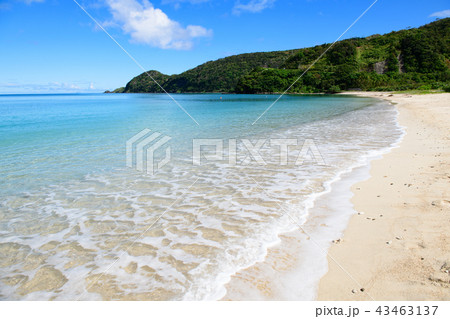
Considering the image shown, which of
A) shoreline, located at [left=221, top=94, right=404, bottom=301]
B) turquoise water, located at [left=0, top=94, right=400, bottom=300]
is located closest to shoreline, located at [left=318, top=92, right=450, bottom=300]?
shoreline, located at [left=221, top=94, right=404, bottom=301]

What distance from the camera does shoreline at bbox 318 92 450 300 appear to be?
2652 millimetres

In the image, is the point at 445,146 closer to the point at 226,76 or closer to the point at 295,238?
the point at 295,238

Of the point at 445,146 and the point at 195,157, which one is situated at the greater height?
the point at 445,146

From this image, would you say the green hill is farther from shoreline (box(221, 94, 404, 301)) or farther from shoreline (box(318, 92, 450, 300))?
shoreline (box(221, 94, 404, 301))

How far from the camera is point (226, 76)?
170125 millimetres

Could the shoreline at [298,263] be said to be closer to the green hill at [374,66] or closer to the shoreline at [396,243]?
the shoreline at [396,243]

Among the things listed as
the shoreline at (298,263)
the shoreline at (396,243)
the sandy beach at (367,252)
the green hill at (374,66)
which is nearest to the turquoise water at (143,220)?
the shoreline at (298,263)

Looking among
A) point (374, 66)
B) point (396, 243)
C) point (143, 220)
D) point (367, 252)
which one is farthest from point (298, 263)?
point (374, 66)

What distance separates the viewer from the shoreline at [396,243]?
8.70 feet

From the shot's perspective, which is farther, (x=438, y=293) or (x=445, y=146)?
(x=445, y=146)

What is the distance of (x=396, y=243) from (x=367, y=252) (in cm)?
44

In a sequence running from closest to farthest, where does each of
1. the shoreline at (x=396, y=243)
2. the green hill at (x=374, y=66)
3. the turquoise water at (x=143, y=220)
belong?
1. the shoreline at (x=396, y=243)
2. the turquoise water at (x=143, y=220)
3. the green hill at (x=374, y=66)

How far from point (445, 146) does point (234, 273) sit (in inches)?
346
